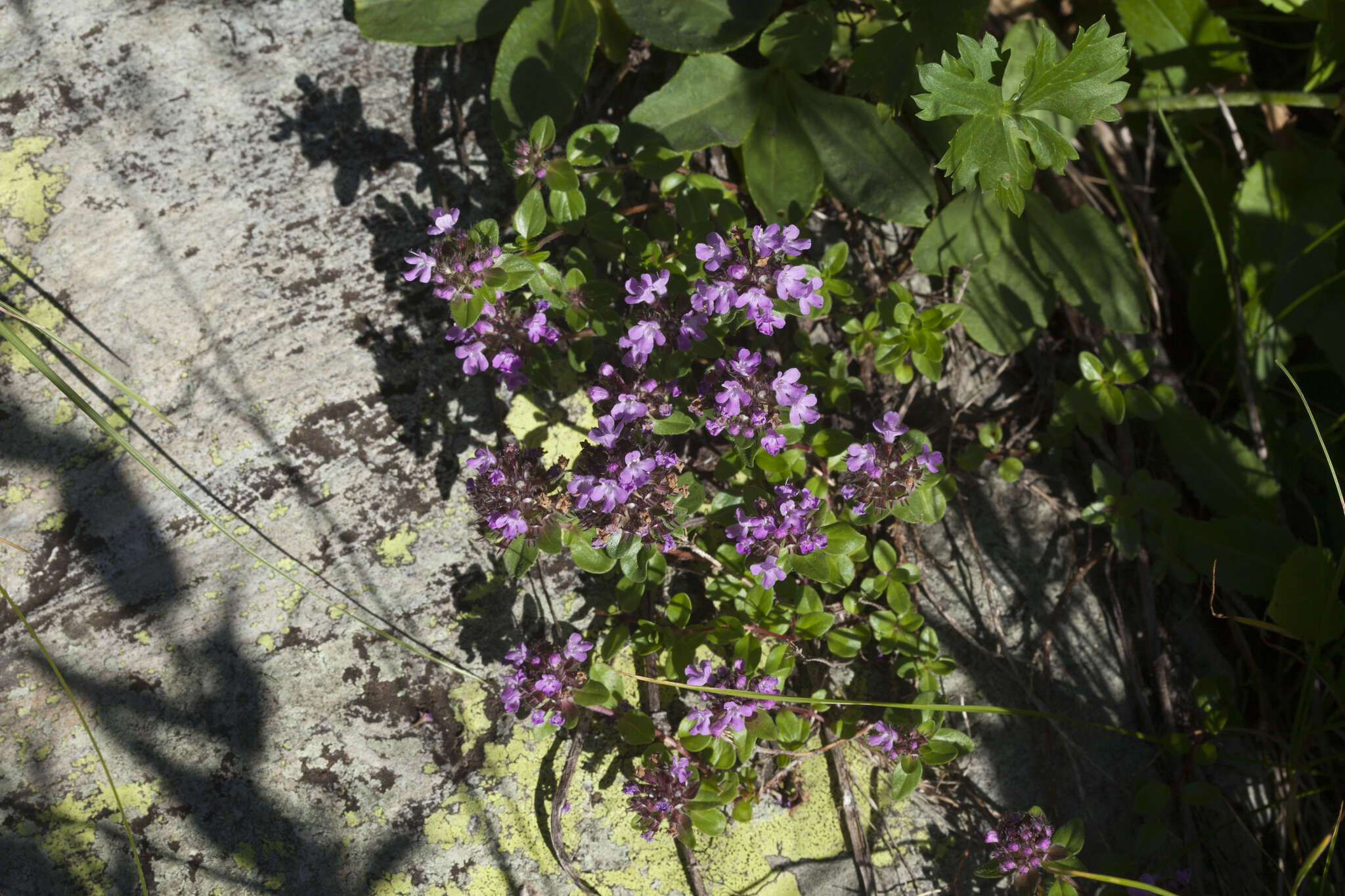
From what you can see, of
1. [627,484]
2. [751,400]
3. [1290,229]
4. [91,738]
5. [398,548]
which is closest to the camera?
[627,484]

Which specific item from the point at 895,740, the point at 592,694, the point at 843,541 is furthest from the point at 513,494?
the point at 895,740

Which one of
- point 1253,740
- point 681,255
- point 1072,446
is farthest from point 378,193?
point 1253,740

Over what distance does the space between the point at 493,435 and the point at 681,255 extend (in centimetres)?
97

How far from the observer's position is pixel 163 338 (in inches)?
116

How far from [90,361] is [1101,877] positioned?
393cm

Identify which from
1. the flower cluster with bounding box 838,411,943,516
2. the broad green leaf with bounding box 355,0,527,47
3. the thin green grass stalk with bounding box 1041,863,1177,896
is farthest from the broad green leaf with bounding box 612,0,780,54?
the thin green grass stalk with bounding box 1041,863,1177,896

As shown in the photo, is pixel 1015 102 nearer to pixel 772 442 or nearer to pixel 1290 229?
pixel 772 442

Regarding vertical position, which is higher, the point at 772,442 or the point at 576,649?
the point at 772,442

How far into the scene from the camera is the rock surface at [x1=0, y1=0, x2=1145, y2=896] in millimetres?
2678

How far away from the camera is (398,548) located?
113 inches

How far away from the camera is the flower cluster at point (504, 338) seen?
263cm

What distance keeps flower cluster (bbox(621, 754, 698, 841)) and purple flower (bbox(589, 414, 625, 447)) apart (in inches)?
43.5

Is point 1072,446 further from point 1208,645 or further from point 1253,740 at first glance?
point 1253,740

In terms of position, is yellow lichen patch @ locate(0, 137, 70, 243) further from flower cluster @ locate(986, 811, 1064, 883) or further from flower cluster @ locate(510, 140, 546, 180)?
flower cluster @ locate(986, 811, 1064, 883)
